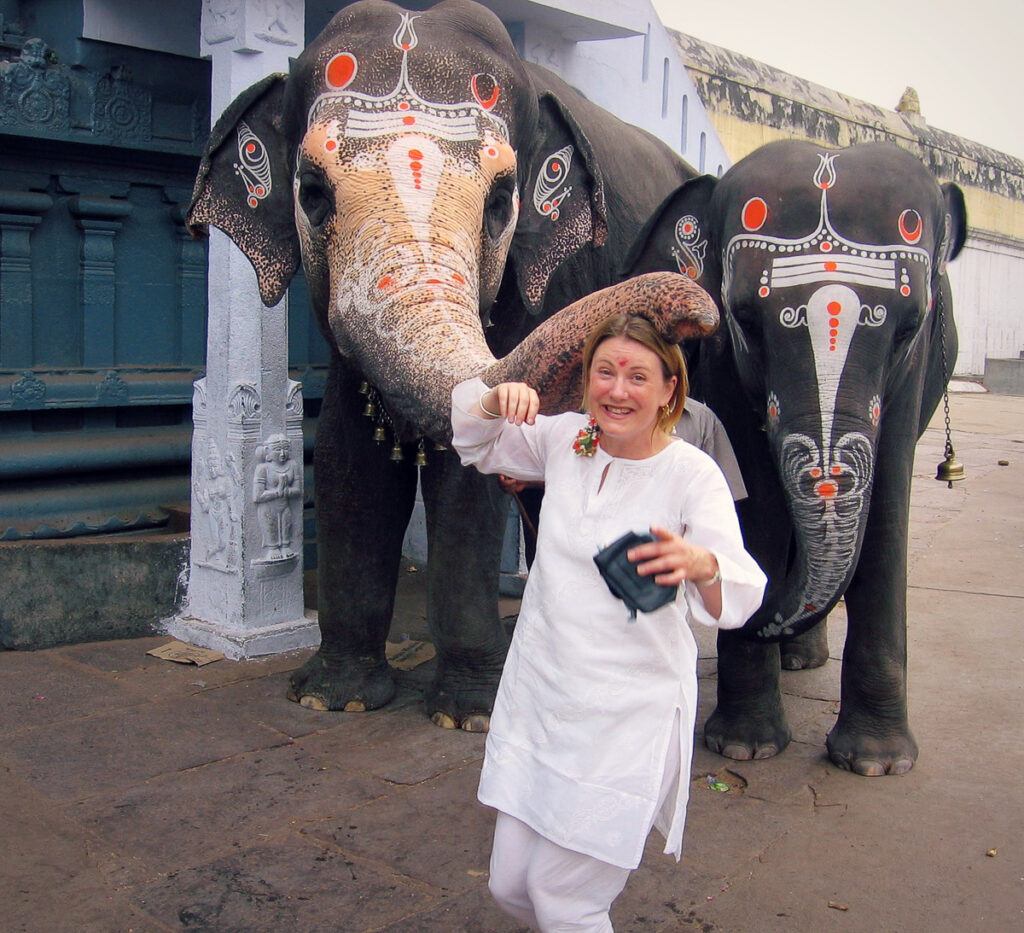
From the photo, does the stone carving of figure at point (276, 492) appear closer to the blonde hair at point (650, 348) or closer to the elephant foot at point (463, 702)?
the elephant foot at point (463, 702)

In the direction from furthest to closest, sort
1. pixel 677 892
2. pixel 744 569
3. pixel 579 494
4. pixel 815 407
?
pixel 815 407 < pixel 677 892 < pixel 579 494 < pixel 744 569

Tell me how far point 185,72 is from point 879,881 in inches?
169

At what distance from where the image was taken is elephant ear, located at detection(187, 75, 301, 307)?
4.43 meters

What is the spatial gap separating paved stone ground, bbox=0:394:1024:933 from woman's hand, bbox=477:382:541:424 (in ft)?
3.99

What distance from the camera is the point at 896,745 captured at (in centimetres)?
414

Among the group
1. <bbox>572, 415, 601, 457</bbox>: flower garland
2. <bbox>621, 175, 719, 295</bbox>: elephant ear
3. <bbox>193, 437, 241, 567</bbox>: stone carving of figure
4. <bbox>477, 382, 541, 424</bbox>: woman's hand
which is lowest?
<bbox>193, 437, 241, 567</bbox>: stone carving of figure

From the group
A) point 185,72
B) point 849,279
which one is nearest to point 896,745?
point 849,279

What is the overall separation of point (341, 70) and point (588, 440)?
1.94 metres

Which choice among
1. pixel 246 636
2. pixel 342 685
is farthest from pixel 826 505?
pixel 246 636

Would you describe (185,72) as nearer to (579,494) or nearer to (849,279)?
(849,279)

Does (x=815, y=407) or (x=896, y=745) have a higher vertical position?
(x=815, y=407)

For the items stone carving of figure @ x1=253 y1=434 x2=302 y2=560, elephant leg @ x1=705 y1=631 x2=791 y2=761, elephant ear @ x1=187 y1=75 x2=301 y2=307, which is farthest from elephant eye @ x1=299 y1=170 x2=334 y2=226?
elephant leg @ x1=705 y1=631 x2=791 y2=761

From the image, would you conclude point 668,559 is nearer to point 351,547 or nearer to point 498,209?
point 498,209

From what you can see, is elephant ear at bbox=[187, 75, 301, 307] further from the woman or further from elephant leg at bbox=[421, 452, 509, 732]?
the woman
